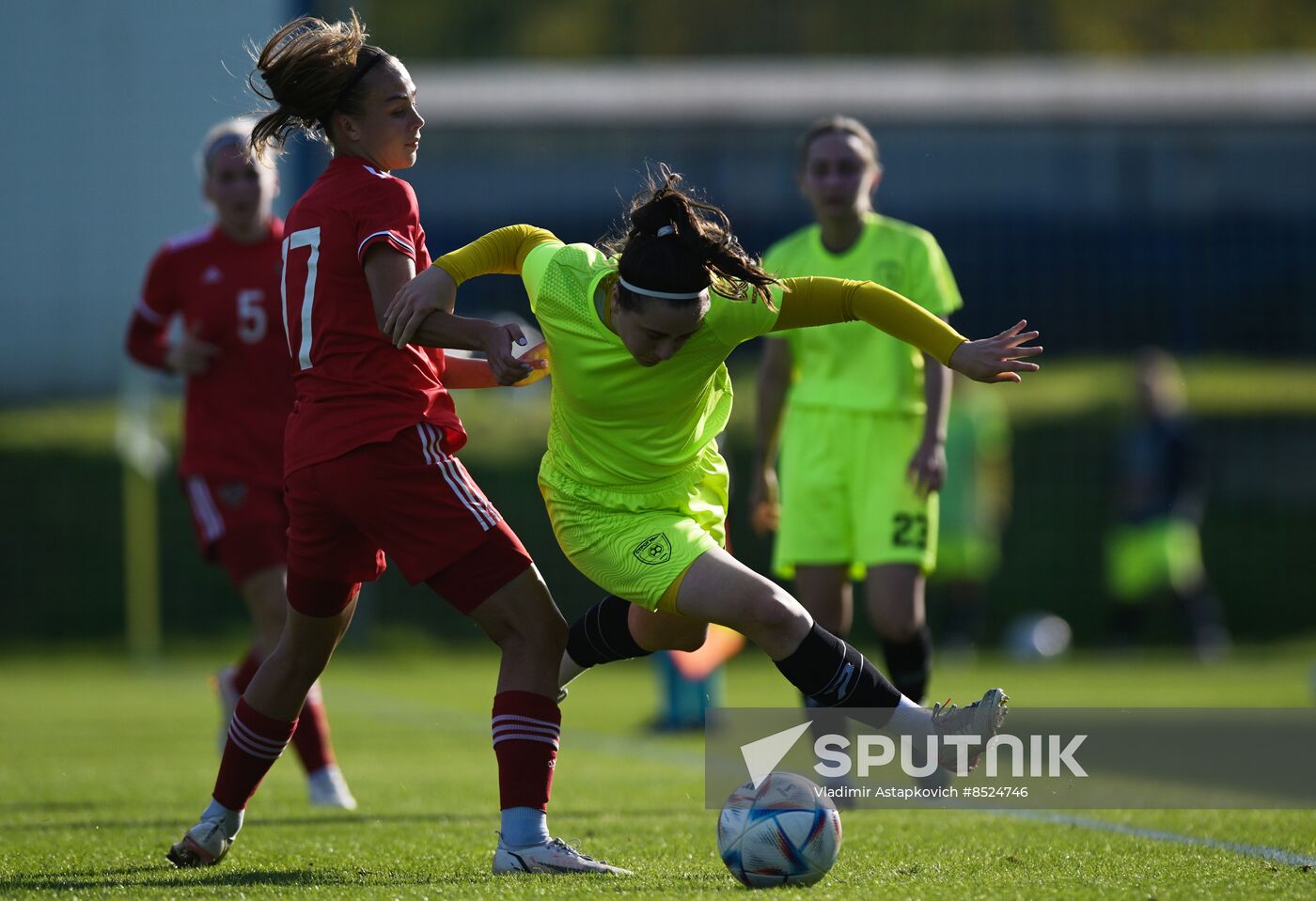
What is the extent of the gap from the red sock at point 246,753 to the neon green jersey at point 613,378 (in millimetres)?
1107

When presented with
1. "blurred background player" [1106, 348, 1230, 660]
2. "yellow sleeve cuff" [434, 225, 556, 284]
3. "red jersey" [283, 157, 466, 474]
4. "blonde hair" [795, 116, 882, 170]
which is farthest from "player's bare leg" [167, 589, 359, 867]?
"blurred background player" [1106, 348, 1230, 660]

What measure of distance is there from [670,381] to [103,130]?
57.4ft

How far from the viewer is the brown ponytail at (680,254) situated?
457 cm

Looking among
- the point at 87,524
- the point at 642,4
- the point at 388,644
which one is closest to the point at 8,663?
the point at 87,524

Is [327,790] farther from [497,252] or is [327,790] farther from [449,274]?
[449,274]

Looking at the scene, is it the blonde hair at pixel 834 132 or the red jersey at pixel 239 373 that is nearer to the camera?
the blonde hair at pixel 834 132

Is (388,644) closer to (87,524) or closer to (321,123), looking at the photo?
(87,524)

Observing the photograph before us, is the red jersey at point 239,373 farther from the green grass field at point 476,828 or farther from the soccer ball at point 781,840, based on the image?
the soccer ball at point 781,840

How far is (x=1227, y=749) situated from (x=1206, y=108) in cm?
1574

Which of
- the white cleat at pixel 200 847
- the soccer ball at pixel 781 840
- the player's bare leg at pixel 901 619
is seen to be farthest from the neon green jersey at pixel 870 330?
the white cleat at pixel 200 847

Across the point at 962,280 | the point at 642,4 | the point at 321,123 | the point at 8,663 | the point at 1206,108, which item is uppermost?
the point at 642,4

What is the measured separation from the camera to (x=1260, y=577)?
17.9 meters

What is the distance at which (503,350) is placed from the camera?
4.48 m

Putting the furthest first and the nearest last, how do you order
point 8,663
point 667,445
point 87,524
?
1. point 87,524
2. point 8,663
3. point 667,445
